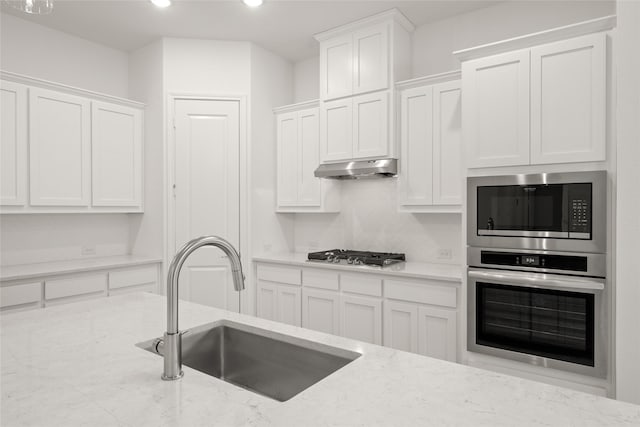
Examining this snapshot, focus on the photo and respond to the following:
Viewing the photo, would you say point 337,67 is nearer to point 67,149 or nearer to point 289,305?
point 289,305

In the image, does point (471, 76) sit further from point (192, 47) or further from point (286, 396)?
point (192, 47)

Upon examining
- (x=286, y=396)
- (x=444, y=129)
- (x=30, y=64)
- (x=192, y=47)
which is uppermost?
(x=192, y=47)

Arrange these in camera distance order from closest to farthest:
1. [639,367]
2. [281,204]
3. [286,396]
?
[286,396], [639,367], [281,204]

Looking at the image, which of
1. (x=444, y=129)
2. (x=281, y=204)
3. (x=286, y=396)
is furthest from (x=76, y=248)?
(x=444, y=129)

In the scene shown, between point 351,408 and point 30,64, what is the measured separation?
4.05 m

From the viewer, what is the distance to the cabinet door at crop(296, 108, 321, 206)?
3.81 m

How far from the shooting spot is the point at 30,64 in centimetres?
345

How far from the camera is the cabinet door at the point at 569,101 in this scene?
2.13 m

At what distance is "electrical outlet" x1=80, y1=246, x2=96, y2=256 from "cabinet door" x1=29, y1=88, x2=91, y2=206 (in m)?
0.57

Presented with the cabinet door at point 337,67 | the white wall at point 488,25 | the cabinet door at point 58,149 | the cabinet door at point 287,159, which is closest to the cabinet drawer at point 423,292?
the cabinet door at point 287,159

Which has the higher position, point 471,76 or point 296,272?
point 471,76

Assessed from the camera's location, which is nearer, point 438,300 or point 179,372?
point 179,372

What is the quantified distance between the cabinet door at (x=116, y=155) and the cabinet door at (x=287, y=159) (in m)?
1.39

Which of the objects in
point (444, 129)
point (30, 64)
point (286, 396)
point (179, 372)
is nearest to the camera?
point (179, 372)
